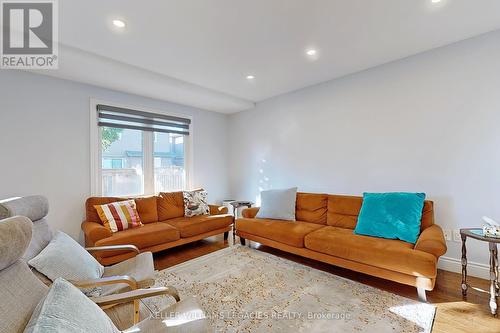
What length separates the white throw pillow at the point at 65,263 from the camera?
1347mm

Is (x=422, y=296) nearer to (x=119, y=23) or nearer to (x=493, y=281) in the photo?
(x=493, y=281)

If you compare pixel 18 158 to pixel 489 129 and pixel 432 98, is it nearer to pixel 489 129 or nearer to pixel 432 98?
pixel 432 98

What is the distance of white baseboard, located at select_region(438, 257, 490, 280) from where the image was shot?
2369 millimetres

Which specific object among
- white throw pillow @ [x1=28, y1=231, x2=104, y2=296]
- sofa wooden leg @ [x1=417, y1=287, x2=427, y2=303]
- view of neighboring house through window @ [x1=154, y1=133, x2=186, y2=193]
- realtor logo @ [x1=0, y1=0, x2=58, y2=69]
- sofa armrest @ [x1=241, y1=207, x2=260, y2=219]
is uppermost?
realtor logo @ [x1=0, y1=0, x2=58, y2=69]

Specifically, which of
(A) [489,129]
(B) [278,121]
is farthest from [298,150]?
(A) [489,129]

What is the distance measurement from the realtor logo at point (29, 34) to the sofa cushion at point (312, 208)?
3.46 meters

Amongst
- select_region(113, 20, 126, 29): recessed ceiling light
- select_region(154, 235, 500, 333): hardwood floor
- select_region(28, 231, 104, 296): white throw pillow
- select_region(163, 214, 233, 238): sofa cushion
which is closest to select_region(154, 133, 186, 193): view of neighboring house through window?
select_region(163, 214, 233, 238): sofa cushion

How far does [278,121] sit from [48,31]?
329 centimetres

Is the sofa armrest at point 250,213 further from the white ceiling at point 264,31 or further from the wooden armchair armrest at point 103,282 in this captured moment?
the wooden armchair armrest at point 103,282

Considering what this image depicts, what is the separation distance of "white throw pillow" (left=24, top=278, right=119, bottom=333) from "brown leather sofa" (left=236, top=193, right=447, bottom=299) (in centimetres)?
217

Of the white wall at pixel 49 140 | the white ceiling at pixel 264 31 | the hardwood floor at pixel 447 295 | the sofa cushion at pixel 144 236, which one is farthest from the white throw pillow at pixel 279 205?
the white wall at pixel 49 140

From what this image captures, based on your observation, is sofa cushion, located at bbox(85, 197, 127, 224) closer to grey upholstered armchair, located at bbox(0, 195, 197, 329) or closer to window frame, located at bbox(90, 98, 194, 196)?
window frame, located at bbox(90, 98, 194, 196)

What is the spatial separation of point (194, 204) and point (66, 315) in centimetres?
308

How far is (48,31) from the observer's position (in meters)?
2.21
